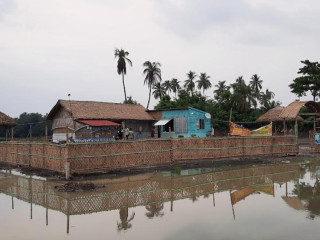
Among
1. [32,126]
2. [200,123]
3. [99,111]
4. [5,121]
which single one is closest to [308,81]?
[200,123]

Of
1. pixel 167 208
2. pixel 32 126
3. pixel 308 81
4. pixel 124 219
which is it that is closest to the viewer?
pixel 124 219

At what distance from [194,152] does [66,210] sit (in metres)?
9.53

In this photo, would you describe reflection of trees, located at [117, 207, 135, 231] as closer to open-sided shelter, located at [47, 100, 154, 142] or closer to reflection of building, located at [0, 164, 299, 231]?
reflection of building, located at [0, 164, 299, 231]

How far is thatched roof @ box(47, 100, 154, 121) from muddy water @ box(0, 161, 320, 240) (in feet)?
34.2

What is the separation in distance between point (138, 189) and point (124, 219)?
3.38 m

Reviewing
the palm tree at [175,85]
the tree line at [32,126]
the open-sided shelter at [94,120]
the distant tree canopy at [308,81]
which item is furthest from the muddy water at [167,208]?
the palm tree at [175,85]

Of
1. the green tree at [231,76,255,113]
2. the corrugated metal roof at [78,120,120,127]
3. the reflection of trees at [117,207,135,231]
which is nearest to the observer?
the reflection of trees at [117,207,135,231]

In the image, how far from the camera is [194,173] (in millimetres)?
15273

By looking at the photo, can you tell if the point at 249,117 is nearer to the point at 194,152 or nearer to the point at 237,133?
the point at 237,133

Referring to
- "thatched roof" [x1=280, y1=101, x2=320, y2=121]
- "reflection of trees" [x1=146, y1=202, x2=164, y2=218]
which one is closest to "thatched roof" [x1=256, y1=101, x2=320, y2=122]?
"thatched roof" [x1=280, y1=101, x2=320, y2=121]

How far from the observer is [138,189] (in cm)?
1142

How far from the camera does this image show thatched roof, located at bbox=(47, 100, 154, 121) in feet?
79.9

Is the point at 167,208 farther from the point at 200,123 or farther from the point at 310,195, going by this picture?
the point at 200,123

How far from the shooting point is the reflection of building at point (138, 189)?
922cm
